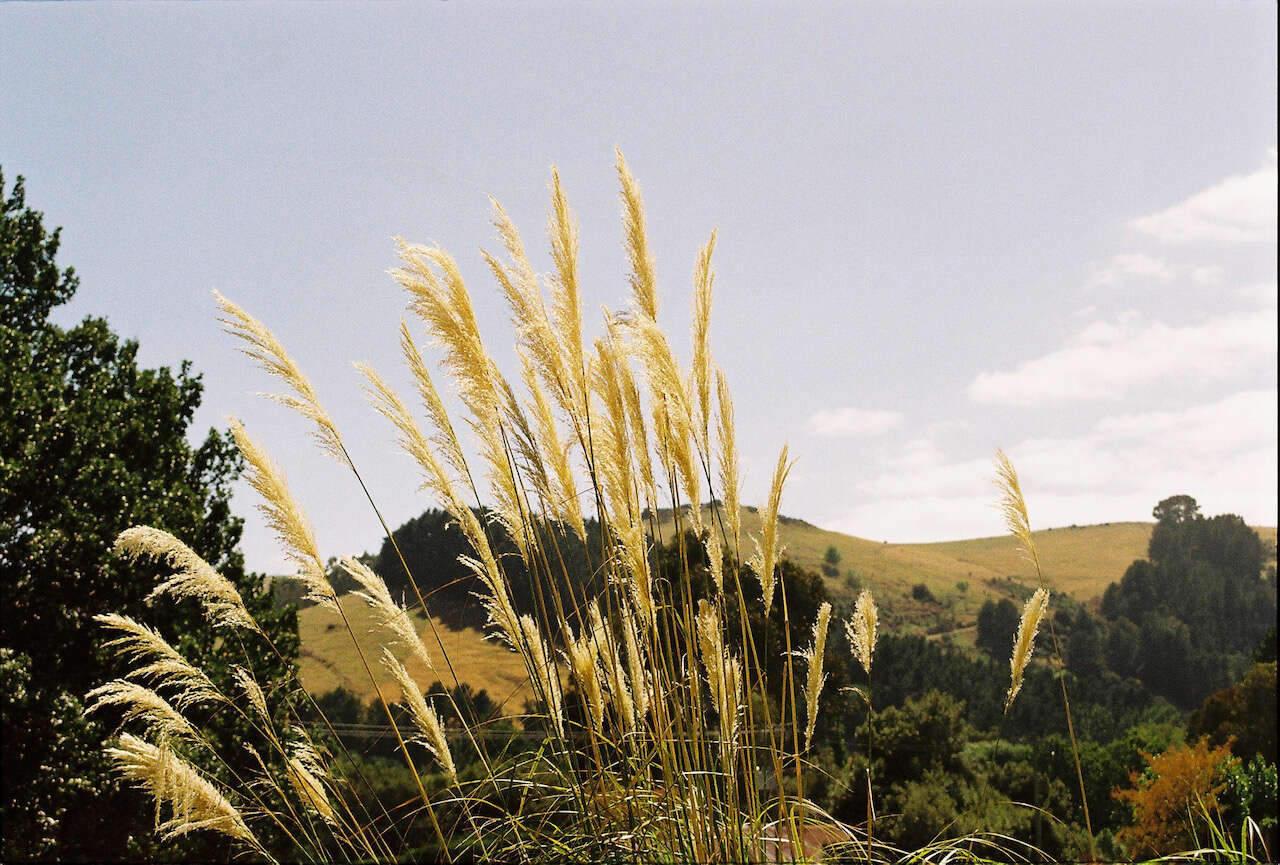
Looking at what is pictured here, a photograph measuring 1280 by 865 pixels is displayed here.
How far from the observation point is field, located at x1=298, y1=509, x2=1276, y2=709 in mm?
16969

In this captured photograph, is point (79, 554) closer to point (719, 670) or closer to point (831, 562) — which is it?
point (719, 670)

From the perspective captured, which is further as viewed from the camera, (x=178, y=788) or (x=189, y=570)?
(x=189, y=570)

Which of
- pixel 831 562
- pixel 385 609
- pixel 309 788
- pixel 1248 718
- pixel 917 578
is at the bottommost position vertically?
pixel 1248 718

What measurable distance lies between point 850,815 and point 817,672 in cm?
949

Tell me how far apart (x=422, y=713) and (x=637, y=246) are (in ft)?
3.93

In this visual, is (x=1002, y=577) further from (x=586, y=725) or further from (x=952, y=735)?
(x=586, y=725)

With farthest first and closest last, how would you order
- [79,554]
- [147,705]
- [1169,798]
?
1. [1169,798]
2. [79,554]
3. [147,705]

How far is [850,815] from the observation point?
10414 millimetres

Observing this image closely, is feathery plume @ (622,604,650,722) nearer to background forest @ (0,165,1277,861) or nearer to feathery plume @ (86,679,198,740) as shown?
background forest @ (0,165,1277,861)

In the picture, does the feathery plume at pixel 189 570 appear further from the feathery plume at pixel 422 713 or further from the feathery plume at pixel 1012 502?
the feathery plume at pixel 1012 502

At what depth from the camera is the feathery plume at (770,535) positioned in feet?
6.33

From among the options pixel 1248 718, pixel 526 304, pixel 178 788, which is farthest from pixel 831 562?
pixel 178 788

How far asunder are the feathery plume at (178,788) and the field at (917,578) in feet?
44.3

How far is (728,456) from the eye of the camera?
1962mm
